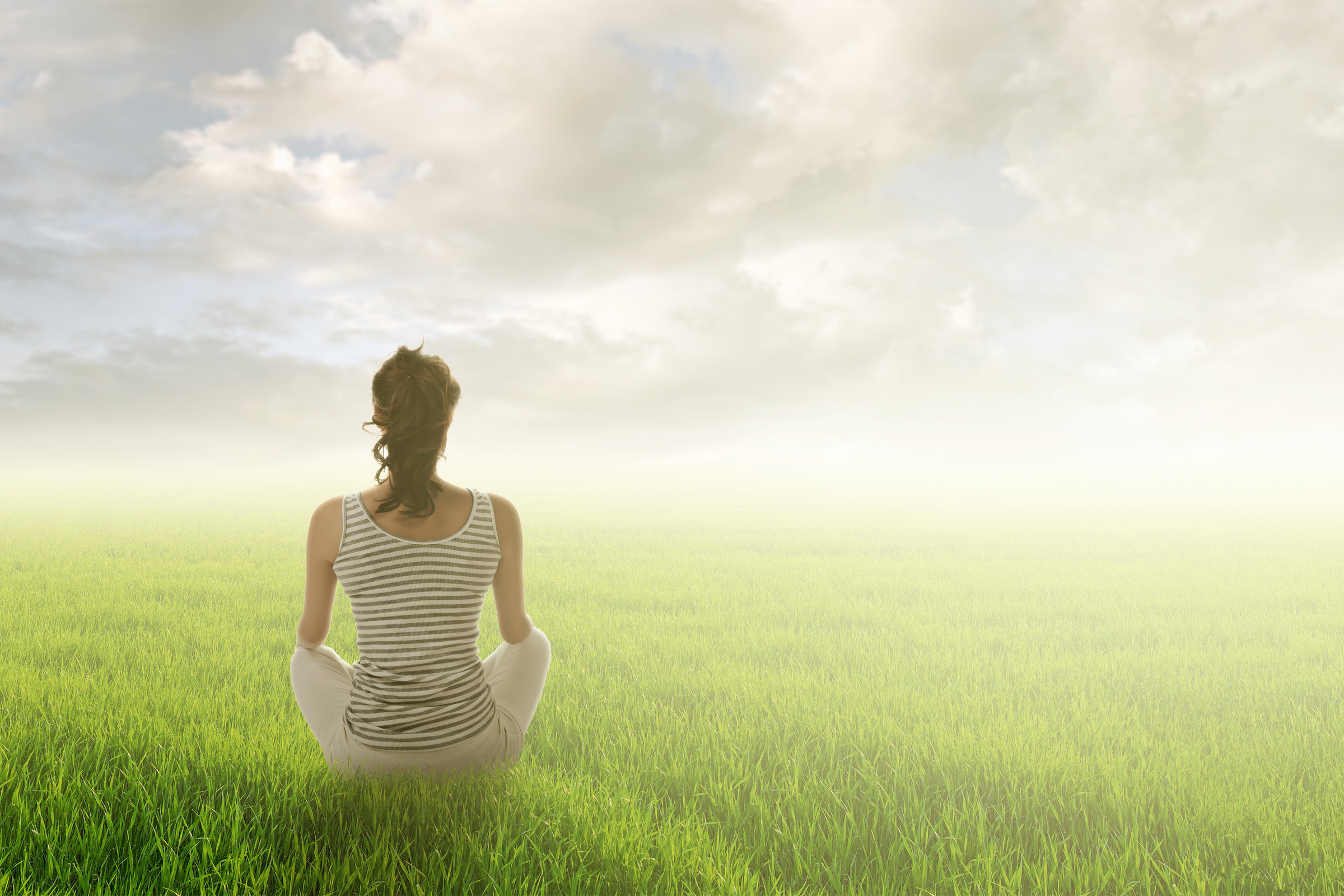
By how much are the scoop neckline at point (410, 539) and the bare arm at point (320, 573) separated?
107mm

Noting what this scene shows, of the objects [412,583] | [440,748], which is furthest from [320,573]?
[440,748]

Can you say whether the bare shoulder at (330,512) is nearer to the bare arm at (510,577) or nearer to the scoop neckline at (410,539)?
the scoop neckline at (410,539)

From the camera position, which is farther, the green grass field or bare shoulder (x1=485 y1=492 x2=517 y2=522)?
bare shoulder (x1=485 y1=492 x2=517 y2=522)

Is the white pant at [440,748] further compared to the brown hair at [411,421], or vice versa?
the white pant at [440,748]

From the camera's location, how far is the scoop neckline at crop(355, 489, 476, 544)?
11.4 feet

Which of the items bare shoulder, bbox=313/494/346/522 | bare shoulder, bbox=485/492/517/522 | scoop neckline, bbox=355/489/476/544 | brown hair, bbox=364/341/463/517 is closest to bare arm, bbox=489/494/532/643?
bare shoulder, bbox=485/492/517/522

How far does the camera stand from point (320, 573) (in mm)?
3623

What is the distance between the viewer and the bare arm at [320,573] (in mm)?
3537

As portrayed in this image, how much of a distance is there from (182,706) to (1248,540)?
26.5 meters

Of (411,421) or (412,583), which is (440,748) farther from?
(411,421)

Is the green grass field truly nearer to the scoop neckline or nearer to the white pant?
the white pant

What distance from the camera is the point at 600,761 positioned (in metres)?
4.91

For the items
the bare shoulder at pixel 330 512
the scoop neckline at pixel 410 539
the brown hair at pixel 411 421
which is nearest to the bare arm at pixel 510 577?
the scoop neckline at pixel 410 539

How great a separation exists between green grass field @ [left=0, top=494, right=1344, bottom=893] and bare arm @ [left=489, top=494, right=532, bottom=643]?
74 cm
